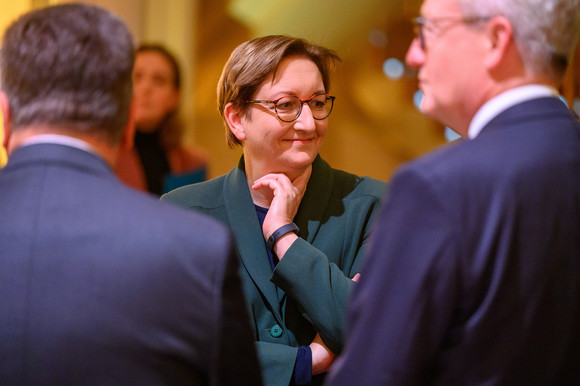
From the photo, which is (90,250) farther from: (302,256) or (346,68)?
(346,68)

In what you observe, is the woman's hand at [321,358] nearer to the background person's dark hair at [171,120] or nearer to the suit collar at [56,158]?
the suit collar at [56,158]

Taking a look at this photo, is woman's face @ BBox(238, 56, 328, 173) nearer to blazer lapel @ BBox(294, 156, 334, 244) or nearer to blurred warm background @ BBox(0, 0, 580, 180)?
blazer lapel @ BBox(294, 156, 334, 244)

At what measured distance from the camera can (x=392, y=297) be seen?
1114 mm

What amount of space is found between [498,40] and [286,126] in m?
0.85

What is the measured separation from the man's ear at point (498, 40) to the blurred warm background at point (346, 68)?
246cm

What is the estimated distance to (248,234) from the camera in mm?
1957

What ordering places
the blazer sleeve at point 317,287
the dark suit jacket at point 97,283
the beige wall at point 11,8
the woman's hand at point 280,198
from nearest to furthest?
1. the dark suit jacket at point 97,283
2. the blazer sleeve at point 317,287
3. the woman's hand at point 280,198
4. the beige wall at point 11,8

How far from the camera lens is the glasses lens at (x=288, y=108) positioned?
1927mm

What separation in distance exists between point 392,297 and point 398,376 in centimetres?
13

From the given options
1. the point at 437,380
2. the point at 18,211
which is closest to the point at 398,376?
the point at 437,380

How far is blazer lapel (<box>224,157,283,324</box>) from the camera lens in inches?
73.6

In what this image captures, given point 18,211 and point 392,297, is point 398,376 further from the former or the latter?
point 18,211

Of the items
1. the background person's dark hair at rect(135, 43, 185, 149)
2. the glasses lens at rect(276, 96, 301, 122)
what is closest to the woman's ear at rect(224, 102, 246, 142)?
the glasses lens at rect(276, 96, 301, 122)

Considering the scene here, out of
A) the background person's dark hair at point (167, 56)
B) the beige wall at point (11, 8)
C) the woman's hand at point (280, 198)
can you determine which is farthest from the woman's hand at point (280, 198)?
the background person's dark hair at point (167, 56)
